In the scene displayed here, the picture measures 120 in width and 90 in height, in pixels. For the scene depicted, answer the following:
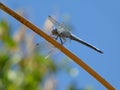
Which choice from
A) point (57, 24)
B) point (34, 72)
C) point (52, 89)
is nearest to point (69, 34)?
point (57, 24)

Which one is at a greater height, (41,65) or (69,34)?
(41,65)

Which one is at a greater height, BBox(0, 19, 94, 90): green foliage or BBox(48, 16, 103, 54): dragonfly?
BBox(0, 19, 94, 90): green foliage

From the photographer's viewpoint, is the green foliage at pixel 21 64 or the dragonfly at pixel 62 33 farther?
the green foliage at pixel 21 64

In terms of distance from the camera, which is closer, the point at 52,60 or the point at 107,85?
the point at 107,85

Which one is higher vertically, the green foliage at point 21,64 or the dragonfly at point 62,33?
the green foliage at point 21,64

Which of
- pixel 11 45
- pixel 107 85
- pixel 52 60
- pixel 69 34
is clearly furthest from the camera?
pixel 52 60

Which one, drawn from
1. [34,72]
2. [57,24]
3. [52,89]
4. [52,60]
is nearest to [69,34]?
[57,24]

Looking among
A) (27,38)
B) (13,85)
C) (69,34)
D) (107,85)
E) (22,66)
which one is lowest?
(107,85)

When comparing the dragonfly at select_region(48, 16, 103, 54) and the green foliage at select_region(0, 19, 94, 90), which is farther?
the green foliage at select_region(0, 19, 94, 90)

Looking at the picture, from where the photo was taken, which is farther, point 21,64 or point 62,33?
point 21,64

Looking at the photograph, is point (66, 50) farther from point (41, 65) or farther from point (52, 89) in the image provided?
point (41, 65)

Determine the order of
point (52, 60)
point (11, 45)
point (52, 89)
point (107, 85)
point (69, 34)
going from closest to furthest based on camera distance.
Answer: point (107, 85) < point (69, 34) < point (52, 89) < point (11, 45) < point (52, 60)
